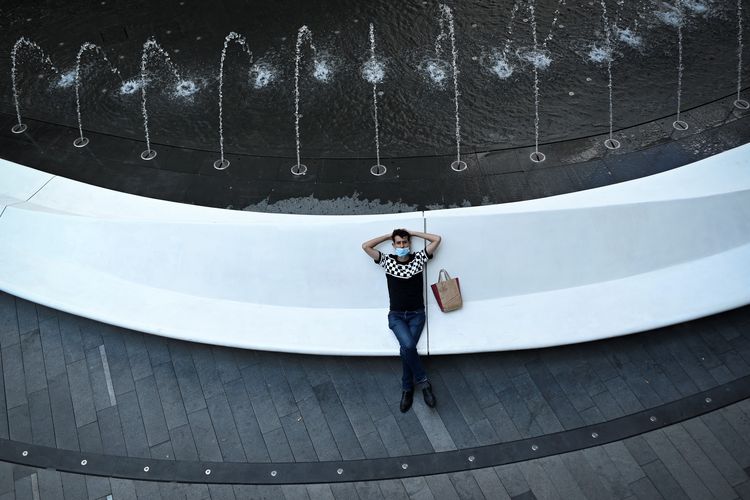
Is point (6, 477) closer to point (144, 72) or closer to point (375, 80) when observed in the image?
point (144, 72)

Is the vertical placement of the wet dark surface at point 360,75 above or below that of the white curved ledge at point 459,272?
above

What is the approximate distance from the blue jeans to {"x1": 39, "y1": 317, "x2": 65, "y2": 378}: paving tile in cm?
254

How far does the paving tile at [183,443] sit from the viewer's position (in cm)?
512

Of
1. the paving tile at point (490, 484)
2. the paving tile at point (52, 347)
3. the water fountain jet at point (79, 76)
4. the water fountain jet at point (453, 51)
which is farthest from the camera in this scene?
the water fountain jet at point (79, 76)

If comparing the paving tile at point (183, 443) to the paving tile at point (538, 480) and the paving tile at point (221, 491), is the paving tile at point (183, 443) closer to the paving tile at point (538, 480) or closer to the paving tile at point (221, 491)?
the paving tile at point (221, 491)

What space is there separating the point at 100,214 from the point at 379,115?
2.82 meters

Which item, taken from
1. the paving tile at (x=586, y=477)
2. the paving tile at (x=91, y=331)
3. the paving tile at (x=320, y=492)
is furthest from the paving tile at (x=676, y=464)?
the paving tile at (x=91, y=331)

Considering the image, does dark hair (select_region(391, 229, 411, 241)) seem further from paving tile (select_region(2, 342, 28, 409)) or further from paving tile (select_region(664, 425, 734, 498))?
paving tile (select_region(2, 342, 28, 409))

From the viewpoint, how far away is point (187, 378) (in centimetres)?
553

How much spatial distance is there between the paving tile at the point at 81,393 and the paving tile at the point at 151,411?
34 cm

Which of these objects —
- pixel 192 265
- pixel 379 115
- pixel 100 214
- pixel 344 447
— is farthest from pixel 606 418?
pixel 100 214

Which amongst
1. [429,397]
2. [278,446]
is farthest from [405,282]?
[278,446]

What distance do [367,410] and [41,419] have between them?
2.34 metres

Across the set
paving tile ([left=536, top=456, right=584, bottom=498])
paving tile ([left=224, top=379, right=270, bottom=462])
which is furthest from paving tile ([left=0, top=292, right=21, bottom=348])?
paving tile ([left=536, top=456, right=584, bottom=498])
